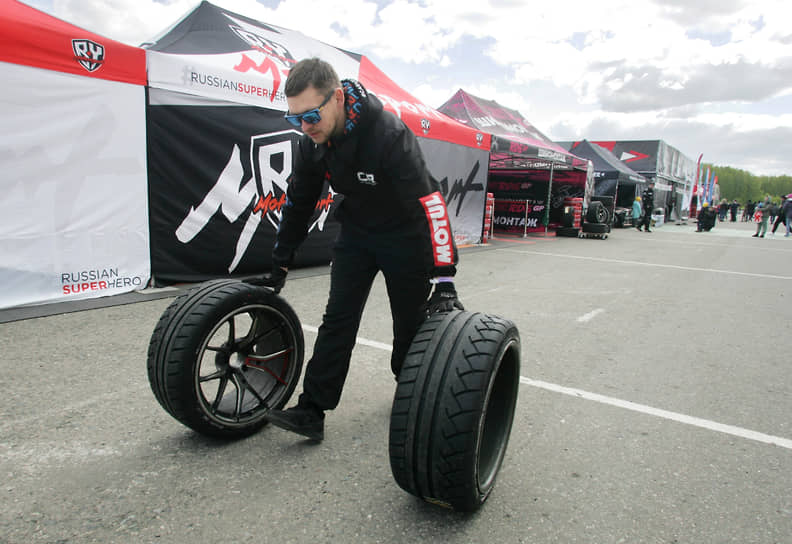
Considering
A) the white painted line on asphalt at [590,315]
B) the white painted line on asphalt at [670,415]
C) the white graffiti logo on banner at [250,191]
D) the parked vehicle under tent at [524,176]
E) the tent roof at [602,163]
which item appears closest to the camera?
the white painted line on asphalt at [670,415]

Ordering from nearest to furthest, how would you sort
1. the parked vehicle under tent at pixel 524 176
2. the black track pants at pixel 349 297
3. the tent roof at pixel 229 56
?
the black track pants at pixel 349 297 → the tent roof at pixel 229 56 → the parked vehicle under tent at pixel 524 176

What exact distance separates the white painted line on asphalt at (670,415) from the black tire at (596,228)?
15055 millimetres

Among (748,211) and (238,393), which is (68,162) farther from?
(748,211)

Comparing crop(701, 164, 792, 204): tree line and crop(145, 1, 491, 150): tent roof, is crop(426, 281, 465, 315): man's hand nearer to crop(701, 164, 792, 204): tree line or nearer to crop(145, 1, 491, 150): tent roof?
crop(145, 1, 491, 150): tent roof

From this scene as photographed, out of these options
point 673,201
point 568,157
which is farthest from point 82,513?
point 673,201

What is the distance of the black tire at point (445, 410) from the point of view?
5.74 feet

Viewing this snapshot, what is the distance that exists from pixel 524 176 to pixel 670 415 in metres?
16.8

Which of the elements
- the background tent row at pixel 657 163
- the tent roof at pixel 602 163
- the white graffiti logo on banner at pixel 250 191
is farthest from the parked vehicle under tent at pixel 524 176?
the background tent row at pixel 657 163

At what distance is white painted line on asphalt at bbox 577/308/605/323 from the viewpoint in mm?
5395

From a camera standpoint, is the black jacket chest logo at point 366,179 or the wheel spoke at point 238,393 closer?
the black jacket chest logo at point 366,179

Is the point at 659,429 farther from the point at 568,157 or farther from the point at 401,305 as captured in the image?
the point at 568,157

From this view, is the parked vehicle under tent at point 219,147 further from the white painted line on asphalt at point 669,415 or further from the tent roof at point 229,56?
the white painted line on asphalt at point 669,415

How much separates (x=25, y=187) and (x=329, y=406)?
4279mm

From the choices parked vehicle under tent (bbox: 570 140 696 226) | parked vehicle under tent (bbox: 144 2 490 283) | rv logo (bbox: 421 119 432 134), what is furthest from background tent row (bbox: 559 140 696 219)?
parked vehicle under tent (bbox: 144 2 490 283)
